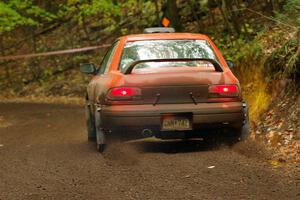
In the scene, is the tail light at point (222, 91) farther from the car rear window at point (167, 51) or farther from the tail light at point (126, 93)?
the tail light at point (126, 93)

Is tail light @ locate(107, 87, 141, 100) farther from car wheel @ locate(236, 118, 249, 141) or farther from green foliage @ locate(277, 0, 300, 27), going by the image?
green foliage @ locate(277, 0, 300, 27)

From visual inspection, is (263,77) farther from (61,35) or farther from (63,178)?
(61,35)

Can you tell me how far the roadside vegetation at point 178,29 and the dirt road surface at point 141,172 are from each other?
4.45 feet

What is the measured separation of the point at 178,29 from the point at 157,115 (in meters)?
13.1

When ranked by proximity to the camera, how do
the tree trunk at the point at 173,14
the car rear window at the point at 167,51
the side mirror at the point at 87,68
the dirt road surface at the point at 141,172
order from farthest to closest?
the tree trunk at the point at 173,14 → the side mirror at the point at 87,68 → the car rear window at the point at 167,51 → the dirt road surface at the point at 141,172

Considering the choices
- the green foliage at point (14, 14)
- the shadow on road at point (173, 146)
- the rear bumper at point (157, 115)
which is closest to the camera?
the rear bumper at point (157, 115)

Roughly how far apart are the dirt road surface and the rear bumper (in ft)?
1.33

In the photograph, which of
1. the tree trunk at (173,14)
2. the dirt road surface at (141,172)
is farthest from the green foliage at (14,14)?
the dirt road surface at (141,172)

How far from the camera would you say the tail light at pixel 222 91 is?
823 cm

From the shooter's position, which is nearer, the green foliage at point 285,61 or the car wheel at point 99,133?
the car wheel at point 99,133

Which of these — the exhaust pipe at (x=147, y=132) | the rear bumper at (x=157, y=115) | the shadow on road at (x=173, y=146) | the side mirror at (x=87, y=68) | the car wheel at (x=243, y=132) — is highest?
the rear bumper at (x=157, y=115)

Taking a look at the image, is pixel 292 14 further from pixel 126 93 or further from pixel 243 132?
pixel 126 93

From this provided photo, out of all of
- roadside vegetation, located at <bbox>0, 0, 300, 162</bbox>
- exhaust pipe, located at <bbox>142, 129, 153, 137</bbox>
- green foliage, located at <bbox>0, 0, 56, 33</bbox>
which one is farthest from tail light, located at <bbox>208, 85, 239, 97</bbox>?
green foliage, located at <bbox>0, 0, 56, 33</bbox>

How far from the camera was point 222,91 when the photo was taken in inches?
325
